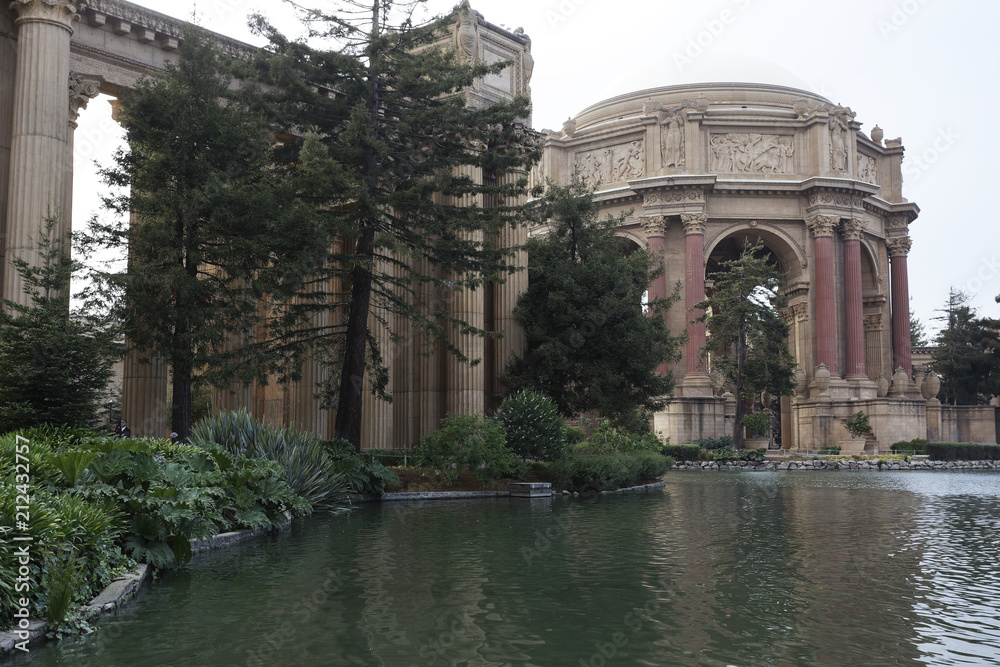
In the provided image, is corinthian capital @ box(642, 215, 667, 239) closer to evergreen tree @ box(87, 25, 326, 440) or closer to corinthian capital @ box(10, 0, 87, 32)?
evergreen tree @ box(87, 25, 326, 440)

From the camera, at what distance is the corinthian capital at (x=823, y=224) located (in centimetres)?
5497

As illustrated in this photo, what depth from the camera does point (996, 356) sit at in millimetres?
58719

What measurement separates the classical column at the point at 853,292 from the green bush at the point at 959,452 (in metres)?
11.1

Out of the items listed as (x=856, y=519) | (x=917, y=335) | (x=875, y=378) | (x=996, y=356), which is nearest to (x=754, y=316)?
(x=875, y=378)

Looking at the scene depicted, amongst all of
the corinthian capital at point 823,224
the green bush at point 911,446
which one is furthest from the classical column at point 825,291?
the green bush at point 911,446

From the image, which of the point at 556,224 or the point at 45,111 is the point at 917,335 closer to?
the point at 556,224

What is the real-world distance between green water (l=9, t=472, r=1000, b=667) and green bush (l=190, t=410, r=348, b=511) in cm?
92

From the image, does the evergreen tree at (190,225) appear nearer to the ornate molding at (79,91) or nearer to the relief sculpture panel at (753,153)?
the ornate molding at (79,91)

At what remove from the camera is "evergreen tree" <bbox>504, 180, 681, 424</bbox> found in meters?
25.3

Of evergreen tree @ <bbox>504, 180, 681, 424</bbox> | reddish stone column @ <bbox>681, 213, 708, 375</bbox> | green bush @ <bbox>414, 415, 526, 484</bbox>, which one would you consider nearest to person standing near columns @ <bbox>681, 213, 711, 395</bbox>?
reddish stone column @ <bbox>681, 213, 708, 375</bbox>

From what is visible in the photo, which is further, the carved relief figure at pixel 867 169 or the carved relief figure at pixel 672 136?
the carved relief figure at pixel 867 169

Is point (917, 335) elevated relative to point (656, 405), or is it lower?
elevated

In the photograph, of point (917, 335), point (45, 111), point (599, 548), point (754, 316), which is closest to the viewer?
point (599, 548)

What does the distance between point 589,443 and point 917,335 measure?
79130 mm
